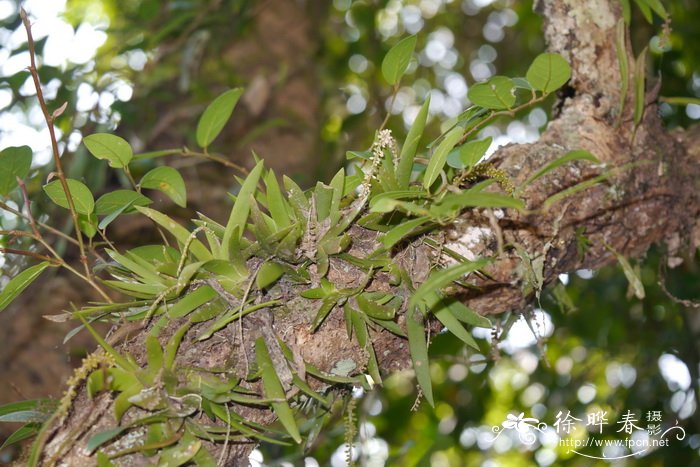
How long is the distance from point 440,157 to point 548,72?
6.0 inches

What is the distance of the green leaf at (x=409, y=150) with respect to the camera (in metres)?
0.53

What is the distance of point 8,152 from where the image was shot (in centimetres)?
57

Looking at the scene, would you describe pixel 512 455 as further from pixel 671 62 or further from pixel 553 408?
pixel 671 62

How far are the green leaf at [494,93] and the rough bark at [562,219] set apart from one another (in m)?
0.10

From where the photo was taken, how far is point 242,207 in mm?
513

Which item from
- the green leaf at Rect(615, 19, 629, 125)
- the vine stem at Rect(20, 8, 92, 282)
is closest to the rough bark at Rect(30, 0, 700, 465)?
the green leaf at Rect(615, 19, 629, 125)

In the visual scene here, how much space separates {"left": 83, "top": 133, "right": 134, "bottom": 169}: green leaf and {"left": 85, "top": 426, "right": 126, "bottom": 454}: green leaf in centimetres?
26

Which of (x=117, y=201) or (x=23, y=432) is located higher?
(x=117, y=201)

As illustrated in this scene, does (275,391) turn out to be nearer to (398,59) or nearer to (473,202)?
(473,202)

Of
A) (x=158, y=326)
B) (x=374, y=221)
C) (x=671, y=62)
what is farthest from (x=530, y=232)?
(x=671, y=62)

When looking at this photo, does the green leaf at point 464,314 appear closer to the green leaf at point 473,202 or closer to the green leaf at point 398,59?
the green leaf at point 473,202

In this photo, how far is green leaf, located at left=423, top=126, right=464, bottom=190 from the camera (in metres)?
0.51

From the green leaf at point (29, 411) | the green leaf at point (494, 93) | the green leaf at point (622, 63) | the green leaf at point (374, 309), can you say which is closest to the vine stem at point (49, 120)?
the green leaf at point (29, 411)

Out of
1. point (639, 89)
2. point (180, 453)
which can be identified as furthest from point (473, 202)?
point (639, 89)
